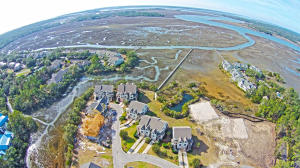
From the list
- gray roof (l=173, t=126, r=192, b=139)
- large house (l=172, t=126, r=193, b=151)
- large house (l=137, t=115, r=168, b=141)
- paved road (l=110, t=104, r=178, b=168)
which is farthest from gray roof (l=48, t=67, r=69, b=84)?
large house (l=172, t=126, r=193, b=151)

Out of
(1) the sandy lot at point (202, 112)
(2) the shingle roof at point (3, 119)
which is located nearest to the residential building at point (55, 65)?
(2) the shingle roof at point (3, 119)

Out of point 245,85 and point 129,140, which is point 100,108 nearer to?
point 129,140

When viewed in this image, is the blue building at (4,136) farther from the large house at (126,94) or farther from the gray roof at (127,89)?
the gray roof at (127,89)

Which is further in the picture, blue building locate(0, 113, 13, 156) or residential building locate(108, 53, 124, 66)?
residential building locate(108, 53, 124, 66)

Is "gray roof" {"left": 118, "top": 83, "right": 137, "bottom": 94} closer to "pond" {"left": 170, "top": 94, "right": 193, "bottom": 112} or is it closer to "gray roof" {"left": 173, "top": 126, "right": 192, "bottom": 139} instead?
"pond" {"left": 170, "top": 94, "right": 193, "bottom": 112}

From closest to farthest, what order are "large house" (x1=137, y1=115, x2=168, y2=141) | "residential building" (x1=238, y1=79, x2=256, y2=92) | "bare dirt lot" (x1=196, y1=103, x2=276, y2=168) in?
"bare dirt lot" (x1=196, y1=103, x2=276, y2=168), "large house" (x1=137, y1=115, x2=168, y2=141), "residential building" (x1=238, y1=79, x2=256, y2=92)

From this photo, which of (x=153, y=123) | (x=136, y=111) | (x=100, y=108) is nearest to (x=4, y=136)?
(x=100, y=108)

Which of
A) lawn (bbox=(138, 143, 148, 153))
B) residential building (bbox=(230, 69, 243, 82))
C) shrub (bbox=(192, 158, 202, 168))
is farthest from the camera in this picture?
residential building (bbox=(230, 69, 243, 82))
